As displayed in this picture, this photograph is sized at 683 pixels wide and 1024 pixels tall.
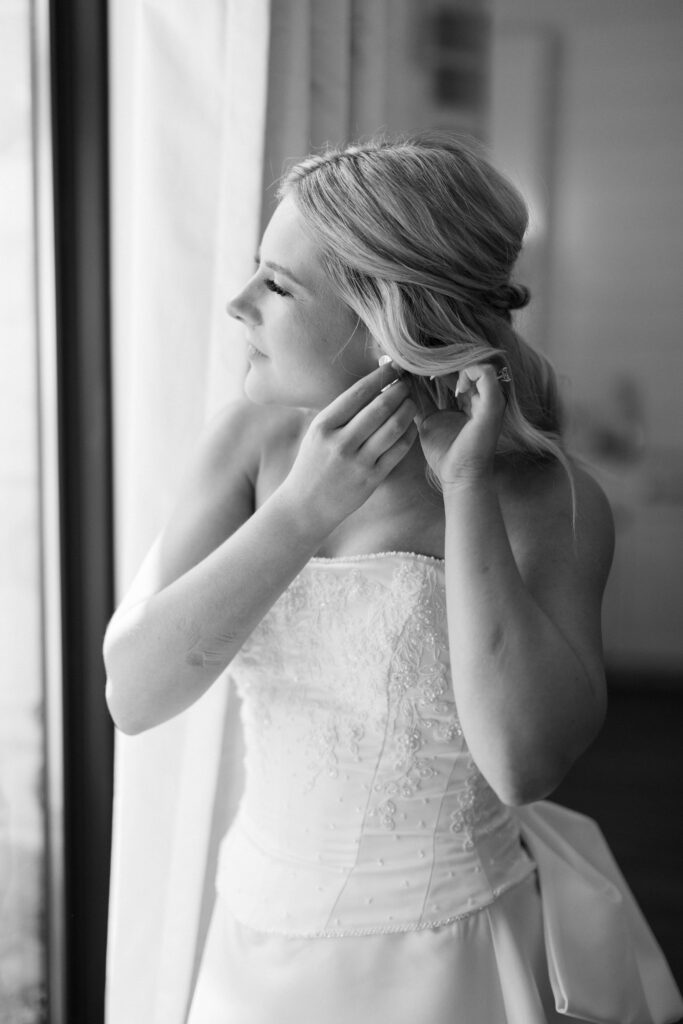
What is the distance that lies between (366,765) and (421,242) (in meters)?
0.58

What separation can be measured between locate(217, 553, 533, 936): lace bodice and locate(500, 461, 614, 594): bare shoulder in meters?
0.11

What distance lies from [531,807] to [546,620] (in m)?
0.47

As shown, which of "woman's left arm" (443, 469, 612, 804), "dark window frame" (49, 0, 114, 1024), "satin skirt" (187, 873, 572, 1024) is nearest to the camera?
"woman's left arm" (443, 469, 612, 804)

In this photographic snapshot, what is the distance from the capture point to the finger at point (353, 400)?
3.24 feet

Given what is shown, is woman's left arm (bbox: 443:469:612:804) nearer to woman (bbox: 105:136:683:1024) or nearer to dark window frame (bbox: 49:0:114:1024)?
woman (bbox: 105:136:683:1024)

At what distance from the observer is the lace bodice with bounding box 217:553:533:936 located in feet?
3.42

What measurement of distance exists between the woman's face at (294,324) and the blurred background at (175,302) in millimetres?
356

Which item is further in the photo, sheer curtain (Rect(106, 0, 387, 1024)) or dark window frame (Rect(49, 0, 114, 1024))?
dark window frame (Rect(49, 0, 114, 1024))

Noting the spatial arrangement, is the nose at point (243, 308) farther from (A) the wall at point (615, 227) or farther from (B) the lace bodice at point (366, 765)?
(A) the wall at point (615, 227)

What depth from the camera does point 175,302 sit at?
143 centimetres

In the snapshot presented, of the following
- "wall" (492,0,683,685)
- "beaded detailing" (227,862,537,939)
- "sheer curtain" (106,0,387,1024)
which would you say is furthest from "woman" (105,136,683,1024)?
"wall" (492,0,683,685)

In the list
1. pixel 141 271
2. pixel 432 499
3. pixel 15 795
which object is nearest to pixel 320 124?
pixel 141 271

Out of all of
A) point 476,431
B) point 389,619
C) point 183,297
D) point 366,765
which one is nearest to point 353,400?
point 476,431

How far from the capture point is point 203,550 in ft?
3.66
